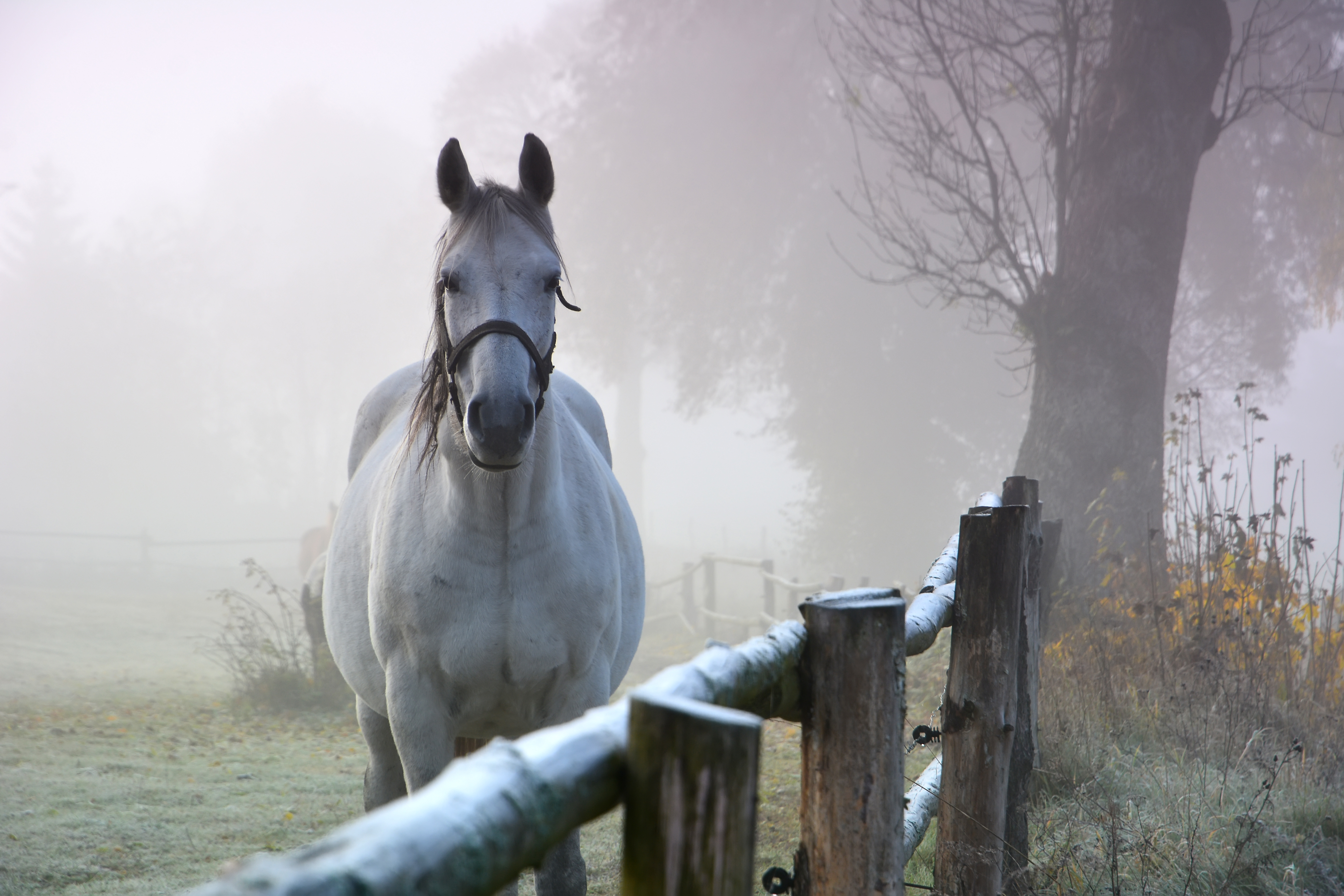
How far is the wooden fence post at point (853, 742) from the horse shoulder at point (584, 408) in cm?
245

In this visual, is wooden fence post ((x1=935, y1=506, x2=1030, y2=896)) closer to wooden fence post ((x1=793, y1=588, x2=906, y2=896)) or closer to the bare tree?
wooden fence post ((x1=793, y1=588, x2=906, y2=896))

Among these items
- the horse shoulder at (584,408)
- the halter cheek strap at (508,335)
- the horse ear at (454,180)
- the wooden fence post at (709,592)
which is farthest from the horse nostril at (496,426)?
the wooden fence post at (709,592)

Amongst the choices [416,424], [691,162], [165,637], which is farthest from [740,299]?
[416,424]

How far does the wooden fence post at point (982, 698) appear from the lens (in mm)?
2281

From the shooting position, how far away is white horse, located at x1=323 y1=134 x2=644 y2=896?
7.44 feet

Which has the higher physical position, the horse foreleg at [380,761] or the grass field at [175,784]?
the horse foreleg at [380,761]

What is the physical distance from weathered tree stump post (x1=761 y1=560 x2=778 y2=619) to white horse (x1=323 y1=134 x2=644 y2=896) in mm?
10197

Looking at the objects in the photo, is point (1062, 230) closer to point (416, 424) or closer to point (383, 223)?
point (416, 424)

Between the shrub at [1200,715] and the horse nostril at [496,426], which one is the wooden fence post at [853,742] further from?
the shrub at [1200,715]

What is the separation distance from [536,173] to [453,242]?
386mm

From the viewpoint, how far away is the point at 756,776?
0.87m

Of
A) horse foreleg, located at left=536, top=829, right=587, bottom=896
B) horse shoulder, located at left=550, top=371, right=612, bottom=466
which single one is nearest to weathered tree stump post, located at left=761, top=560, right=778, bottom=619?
horse shoulder, located at left=550, top=371, right=612, bottom=466

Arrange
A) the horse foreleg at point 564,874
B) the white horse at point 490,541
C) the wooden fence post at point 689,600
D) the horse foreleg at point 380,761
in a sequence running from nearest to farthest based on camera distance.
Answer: the white horse at point 490,541 → the horse foreleg at point 564,874 → the horse foreleg at point 380,761 → the wooden fence post at point 689,600

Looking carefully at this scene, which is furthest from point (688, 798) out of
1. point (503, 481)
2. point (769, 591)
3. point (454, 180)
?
point (769, 591)
